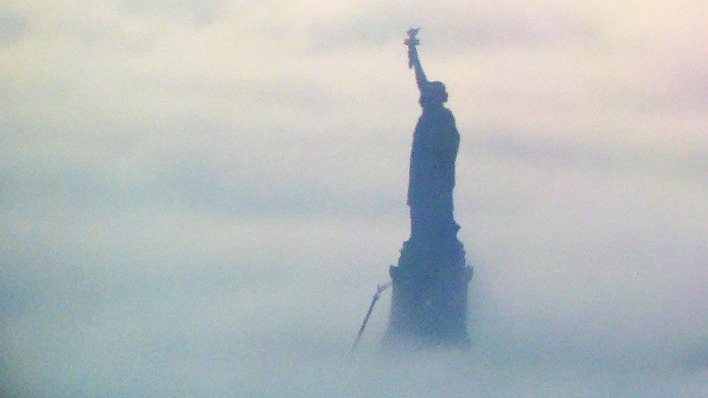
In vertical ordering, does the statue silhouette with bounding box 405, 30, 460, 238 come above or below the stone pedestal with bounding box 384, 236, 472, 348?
above

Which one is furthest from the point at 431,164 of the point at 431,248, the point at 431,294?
the point at 431,294

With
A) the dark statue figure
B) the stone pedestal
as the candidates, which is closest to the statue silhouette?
the dark statue figure

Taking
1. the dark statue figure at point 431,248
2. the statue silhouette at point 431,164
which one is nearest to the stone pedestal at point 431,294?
the dark statue figure at point 431,248

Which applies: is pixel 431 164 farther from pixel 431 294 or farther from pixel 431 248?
pixel 431 294

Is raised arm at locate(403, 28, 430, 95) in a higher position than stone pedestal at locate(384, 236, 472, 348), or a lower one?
higher

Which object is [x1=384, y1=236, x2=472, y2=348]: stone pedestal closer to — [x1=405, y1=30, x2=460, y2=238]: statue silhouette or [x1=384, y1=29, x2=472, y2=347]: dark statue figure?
[x1=384, y1=29, x2=472, y2=347]: dark statue figure

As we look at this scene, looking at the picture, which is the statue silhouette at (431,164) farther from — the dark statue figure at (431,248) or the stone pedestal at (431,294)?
the stone pedestal at (431,294)
